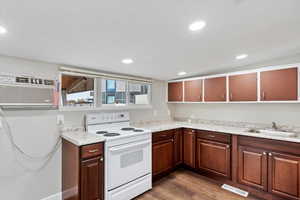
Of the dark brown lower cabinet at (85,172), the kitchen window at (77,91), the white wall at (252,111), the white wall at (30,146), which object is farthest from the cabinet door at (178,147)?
the white wall at (30,146)

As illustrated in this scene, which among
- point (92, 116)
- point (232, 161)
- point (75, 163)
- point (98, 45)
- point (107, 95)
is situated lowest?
point (232, 161)

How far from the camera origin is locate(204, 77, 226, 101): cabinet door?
2973 mm

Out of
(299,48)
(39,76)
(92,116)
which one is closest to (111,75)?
(92,116)

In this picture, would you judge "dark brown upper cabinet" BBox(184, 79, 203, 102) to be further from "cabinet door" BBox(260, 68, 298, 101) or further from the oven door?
the oven door

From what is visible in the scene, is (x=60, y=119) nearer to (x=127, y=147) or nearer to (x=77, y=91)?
(x=77, y=91)

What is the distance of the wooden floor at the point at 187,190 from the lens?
2334mm

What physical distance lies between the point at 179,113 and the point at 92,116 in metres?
2.28

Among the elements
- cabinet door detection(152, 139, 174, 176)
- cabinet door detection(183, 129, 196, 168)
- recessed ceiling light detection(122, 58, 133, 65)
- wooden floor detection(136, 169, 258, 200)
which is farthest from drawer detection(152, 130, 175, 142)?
recessed ceiling light detection(122, 58, 133, 65)

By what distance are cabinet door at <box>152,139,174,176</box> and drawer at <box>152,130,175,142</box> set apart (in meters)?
0.07

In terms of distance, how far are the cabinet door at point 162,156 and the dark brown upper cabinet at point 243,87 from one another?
1425 millimetres

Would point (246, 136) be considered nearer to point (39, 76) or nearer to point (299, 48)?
point (299, 48)

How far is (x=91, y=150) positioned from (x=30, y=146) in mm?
859

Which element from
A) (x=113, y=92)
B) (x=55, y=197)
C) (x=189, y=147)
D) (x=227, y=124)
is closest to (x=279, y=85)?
(x=227, y=124)

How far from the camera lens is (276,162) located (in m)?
2.16
